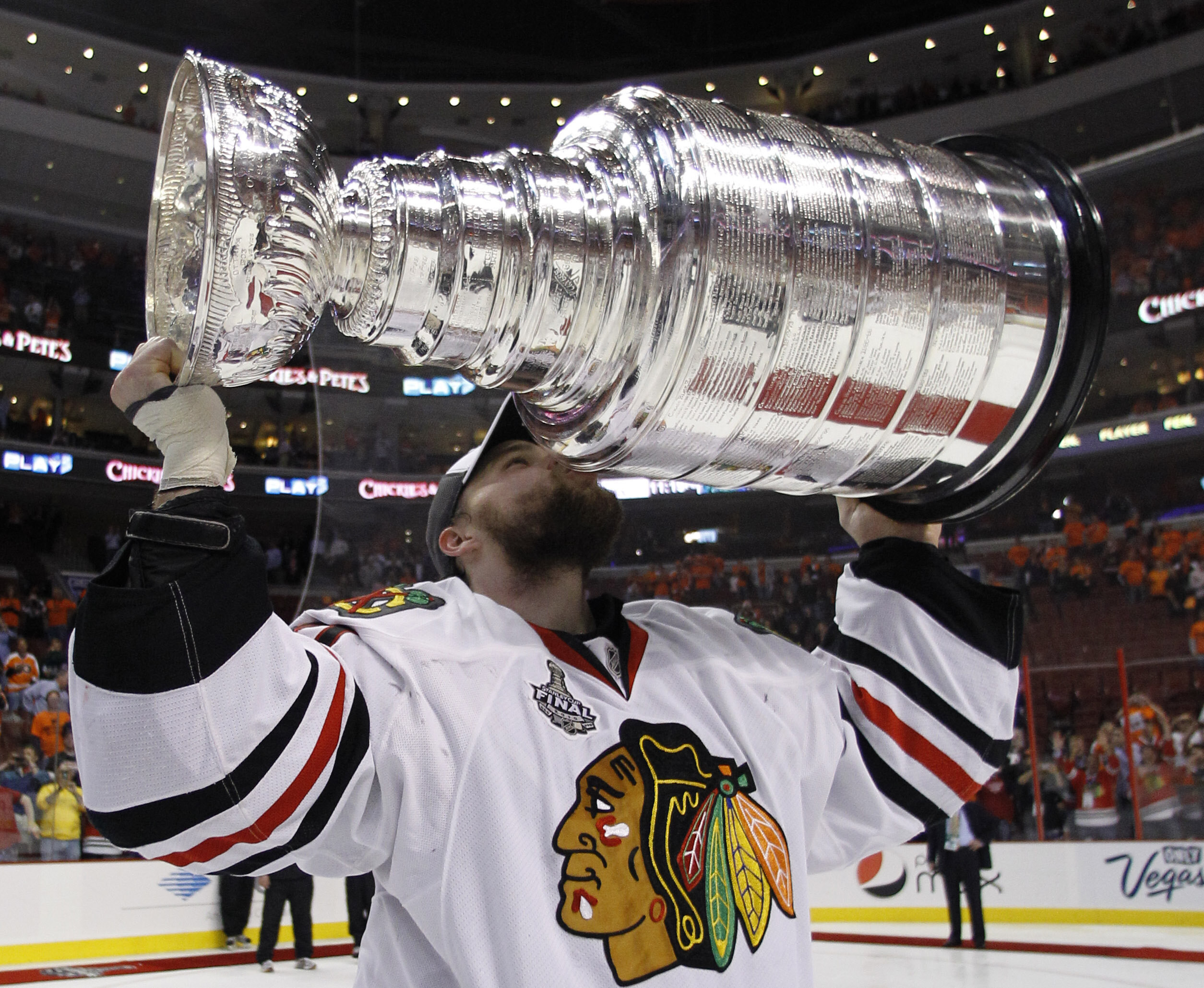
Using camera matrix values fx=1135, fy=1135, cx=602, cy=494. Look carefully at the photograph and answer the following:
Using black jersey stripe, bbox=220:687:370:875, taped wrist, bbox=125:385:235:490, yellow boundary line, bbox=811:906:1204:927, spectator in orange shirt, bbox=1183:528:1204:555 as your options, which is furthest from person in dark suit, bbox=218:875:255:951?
spectator in orange shirt, bbox=1183:528:1204:555

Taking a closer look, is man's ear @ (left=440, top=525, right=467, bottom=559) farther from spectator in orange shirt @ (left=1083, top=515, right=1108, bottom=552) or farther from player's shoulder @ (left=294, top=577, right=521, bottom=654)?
spectator in orange shirt @ (left=1083, top=515, right=1108, bottom=552)

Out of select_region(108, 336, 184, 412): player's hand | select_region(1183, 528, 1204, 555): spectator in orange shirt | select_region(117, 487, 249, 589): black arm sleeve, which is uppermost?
select_region(1183, 528, 1204, 555): spectator in orange shirt

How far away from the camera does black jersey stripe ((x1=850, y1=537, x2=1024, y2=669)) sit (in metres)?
1.22

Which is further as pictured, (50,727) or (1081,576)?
(1081,576)

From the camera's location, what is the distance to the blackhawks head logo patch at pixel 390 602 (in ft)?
3.57

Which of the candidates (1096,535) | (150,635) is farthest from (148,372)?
(1096,535)

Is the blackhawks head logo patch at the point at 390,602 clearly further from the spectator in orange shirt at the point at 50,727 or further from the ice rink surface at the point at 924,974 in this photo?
the spectator in orange shirt at the point at 50,727

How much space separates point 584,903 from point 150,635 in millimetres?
431

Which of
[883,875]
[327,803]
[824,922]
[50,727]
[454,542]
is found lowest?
[824,922]

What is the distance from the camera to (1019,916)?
23.4 ft

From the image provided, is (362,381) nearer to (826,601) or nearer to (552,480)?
(826,601)

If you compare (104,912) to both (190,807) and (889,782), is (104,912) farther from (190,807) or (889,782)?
(190,807)

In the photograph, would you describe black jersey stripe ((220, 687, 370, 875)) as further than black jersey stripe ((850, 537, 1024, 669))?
No

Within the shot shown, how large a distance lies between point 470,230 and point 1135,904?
7.23m
